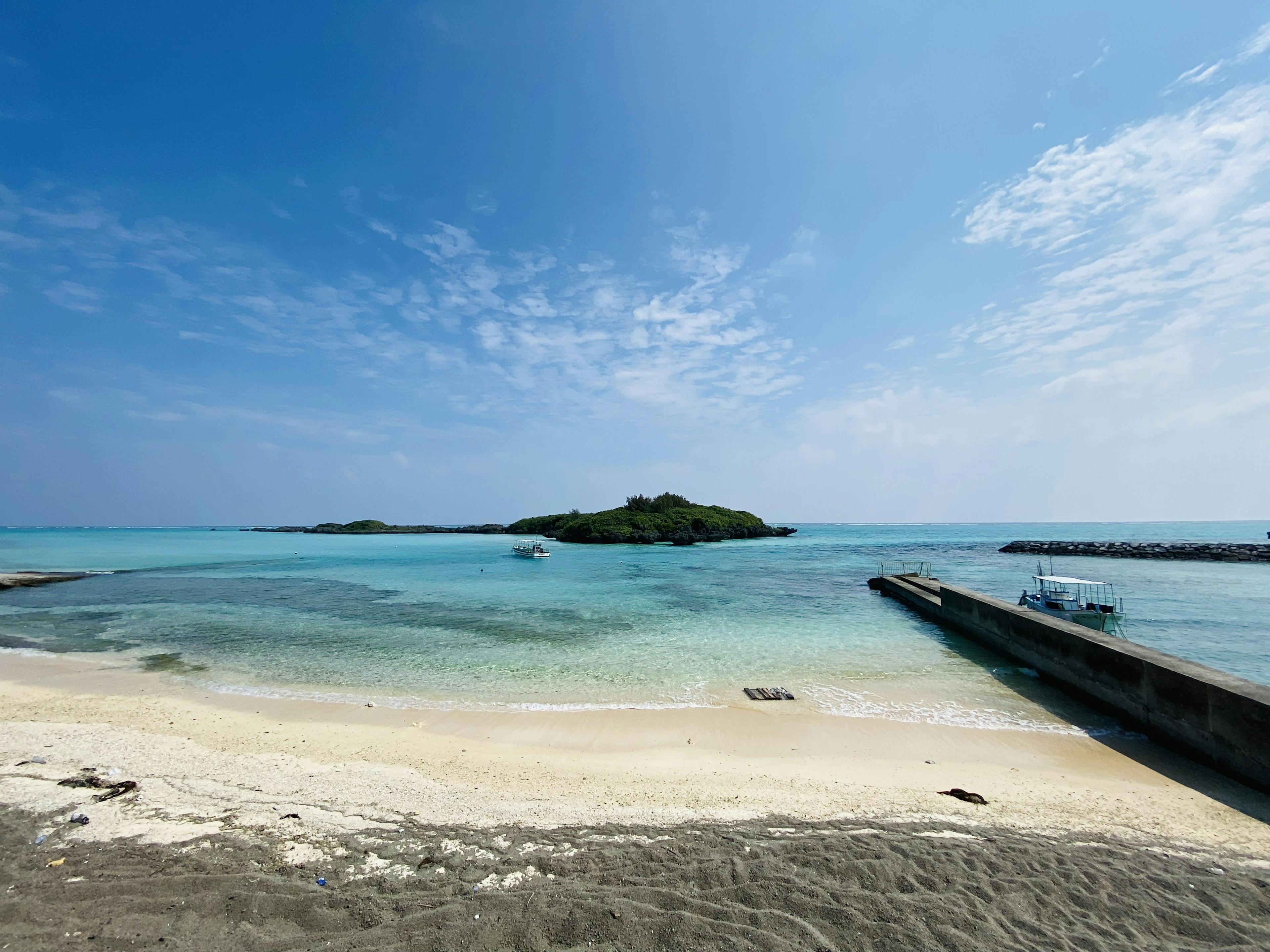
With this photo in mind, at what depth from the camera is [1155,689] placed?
9.33 metres

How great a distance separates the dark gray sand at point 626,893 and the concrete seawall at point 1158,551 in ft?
212

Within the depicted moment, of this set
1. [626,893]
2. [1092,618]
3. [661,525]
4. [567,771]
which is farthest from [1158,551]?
[626,893]

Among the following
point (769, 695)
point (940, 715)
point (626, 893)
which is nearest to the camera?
point (626, 893)

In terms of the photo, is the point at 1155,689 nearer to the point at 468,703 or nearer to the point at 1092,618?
the point at 1092,618

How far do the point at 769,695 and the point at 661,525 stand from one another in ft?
251

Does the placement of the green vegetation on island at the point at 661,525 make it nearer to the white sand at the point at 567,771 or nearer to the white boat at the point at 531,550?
the white boat at the point at 531,550

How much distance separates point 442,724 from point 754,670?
25.9ft

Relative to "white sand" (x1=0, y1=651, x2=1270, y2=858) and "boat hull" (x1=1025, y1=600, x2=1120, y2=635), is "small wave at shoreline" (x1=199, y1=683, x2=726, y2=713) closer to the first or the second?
"white sand" (x1=0, y1=651, x2=1270, y2=858)

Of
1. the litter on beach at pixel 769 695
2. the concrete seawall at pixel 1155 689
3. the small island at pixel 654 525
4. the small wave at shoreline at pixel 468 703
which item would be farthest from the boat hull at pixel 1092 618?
the small island at pixel 654 525

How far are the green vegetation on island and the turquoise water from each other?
38.8 meters

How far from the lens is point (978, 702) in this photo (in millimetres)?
11469

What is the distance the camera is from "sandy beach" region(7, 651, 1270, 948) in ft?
13.7

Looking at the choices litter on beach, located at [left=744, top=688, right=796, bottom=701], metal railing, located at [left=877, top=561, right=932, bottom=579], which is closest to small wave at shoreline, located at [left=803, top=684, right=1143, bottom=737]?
litter on beach, located at [left=744, top=688, right=796, bottom=701]

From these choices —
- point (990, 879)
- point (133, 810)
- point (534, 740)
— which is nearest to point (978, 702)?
point (990, 879)
